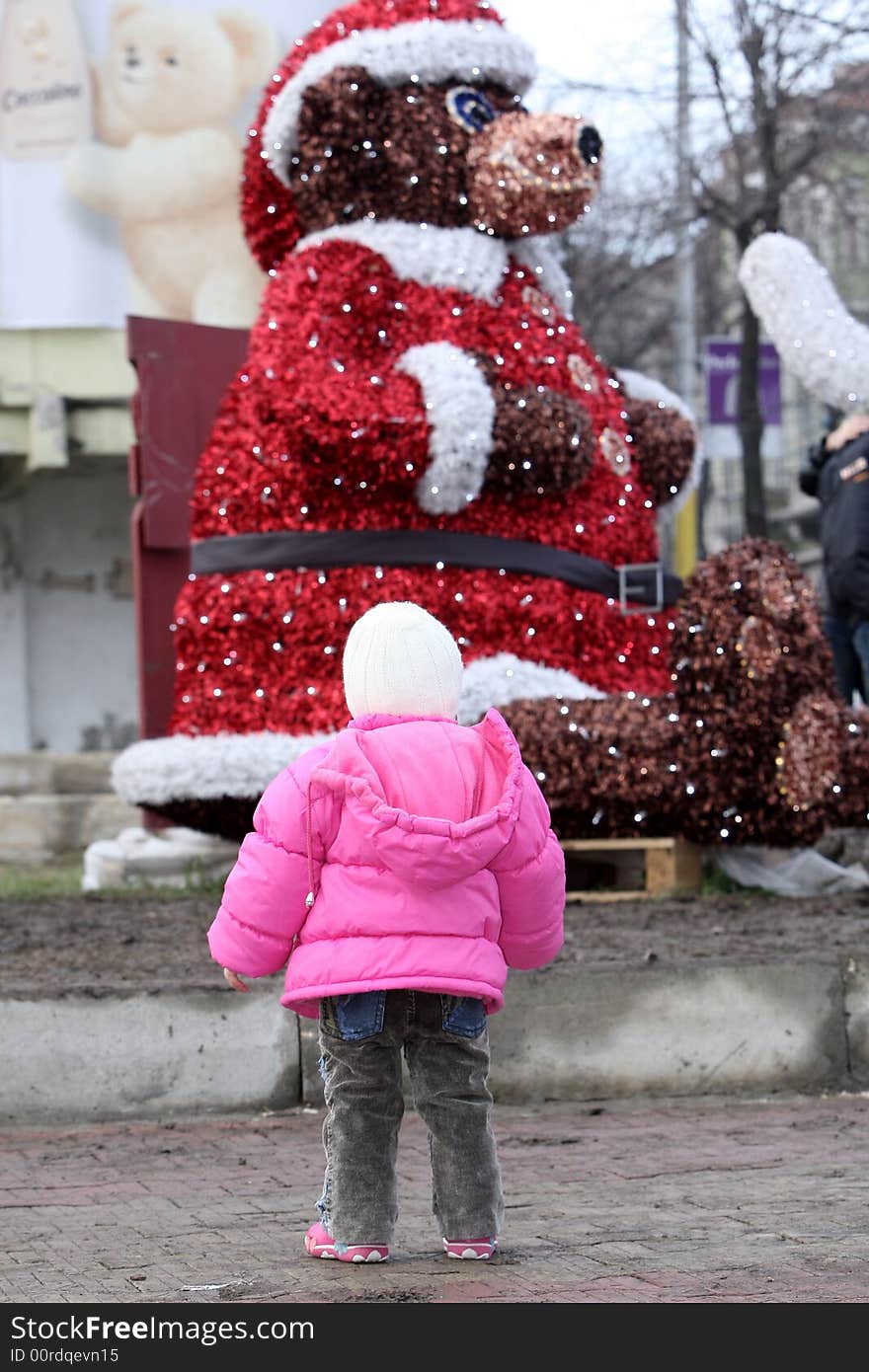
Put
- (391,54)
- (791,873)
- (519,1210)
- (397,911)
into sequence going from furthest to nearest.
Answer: (791,873)
(391,54)
(519,1210)
(397,911)

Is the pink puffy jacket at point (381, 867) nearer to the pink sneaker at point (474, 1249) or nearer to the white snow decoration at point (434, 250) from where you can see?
the pink sneaker at point (474, 1249)

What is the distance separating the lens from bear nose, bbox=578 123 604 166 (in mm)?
6875

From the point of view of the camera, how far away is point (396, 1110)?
3855 mm

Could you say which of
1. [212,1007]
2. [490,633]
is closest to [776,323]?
[490,633]

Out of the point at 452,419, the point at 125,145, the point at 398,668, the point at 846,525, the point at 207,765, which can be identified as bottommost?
the point at 207,765

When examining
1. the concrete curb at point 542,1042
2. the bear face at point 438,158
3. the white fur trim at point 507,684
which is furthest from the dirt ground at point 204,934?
the bear face at point 438,158

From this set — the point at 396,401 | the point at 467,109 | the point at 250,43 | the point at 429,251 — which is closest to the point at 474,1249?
the point at 396,401

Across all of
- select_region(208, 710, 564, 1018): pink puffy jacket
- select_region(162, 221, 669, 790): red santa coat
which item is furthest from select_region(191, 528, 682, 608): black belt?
select_region(208, 710, 564, 1018): pink puffy jacket

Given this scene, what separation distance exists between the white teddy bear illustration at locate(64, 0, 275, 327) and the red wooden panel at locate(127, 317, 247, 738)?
6139 millimetres

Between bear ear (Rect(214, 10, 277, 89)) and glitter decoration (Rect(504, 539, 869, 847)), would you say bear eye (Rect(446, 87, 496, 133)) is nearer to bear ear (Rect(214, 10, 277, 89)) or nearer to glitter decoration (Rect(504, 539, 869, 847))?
glitter decoration (Rect(504, 539, 869, 847))

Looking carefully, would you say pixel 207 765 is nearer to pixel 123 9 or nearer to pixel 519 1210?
pixel 519 1210

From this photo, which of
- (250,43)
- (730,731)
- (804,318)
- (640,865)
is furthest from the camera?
(250,43)

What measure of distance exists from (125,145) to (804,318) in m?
7.71

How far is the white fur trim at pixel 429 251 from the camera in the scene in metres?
Result: 7.00
